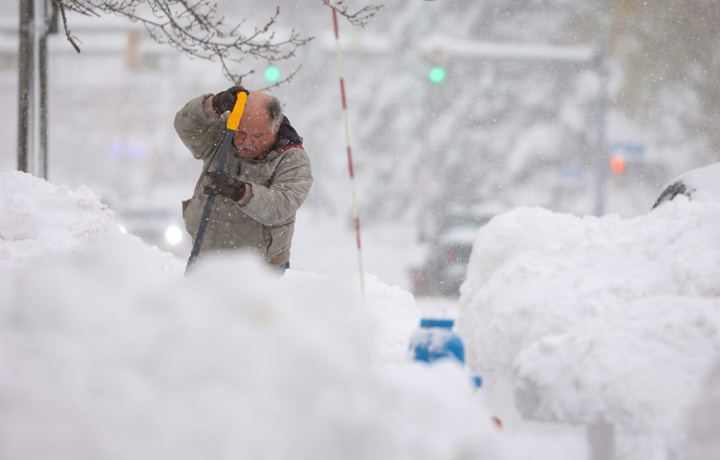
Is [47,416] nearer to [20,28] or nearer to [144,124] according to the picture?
[20,28]

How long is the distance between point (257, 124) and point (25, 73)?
5.38 m

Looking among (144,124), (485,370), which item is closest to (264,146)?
(485,370)

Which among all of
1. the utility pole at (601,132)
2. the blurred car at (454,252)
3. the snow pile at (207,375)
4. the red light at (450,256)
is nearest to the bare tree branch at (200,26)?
the snow pile at (207,375)

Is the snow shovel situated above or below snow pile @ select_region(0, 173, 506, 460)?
above

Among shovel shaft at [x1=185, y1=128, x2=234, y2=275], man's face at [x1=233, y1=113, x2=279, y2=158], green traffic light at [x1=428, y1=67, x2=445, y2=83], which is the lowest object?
shovel shaft at [x1=185, y1=128, x2=234, y2=275]

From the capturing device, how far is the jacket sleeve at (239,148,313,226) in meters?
4.22

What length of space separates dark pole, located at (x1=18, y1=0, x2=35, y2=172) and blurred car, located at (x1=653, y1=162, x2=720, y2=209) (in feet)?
23.4

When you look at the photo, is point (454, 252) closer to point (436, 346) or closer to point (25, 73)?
point (25, 73)

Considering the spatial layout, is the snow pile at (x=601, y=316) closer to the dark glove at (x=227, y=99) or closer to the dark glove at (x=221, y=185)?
the dark glove at (x=221, y=185)

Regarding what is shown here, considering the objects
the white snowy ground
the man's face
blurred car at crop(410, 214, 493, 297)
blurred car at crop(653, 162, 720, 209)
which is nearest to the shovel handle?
the man's face

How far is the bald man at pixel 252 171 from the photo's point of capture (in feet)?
14.4

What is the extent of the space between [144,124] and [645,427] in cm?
3391

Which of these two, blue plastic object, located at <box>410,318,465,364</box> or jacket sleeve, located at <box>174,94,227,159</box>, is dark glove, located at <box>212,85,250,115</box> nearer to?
jacket sleeve, located at <box>174,94,227,159</box>

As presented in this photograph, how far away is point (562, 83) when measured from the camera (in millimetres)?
29594
